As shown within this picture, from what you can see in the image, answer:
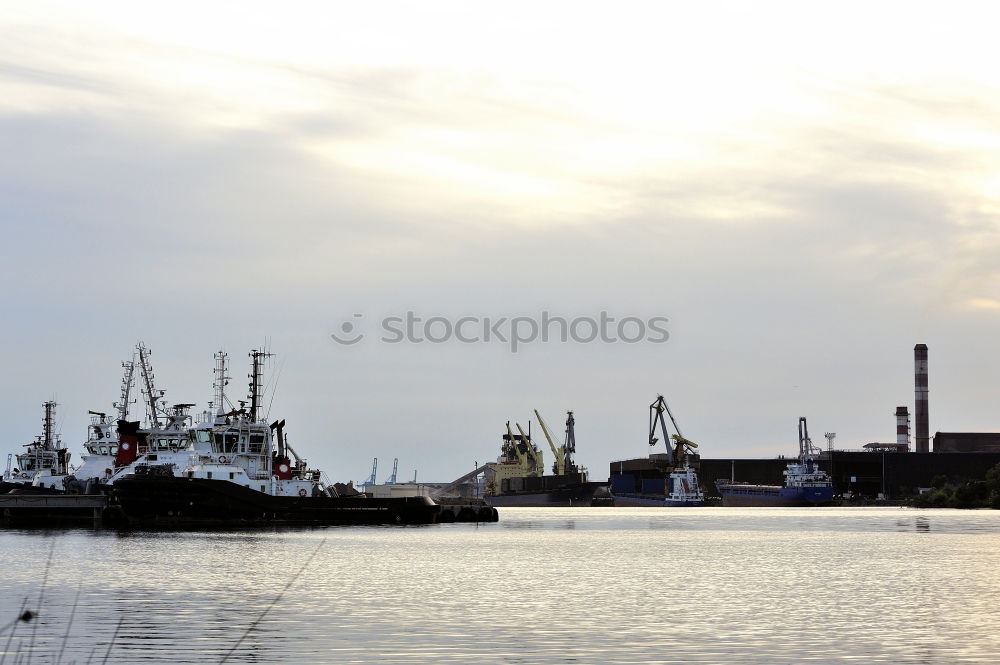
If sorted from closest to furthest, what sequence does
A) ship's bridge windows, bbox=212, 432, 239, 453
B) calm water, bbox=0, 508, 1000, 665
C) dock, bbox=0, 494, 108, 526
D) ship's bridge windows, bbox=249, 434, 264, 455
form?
calm water, bbox=0, 508, 1000, 665 → dock, bbox=0, 494, 108, 526 → ship's bridge windows, bbox=212, 432, 239, 453 → ship's bridge windows, bbox=249, 434, 264, 455

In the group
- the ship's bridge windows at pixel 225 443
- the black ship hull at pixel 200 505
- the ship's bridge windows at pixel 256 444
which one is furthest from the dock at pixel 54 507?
the ship's bridge windows at pixel 256 444

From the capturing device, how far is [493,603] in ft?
124

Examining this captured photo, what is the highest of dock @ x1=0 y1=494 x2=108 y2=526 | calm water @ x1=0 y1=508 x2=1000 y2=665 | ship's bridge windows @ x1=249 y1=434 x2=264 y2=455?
ship's bridge windows @ x1=249 y1=434 x2=264 y2=455

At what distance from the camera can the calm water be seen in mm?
27266

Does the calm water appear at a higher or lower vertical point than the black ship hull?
lower

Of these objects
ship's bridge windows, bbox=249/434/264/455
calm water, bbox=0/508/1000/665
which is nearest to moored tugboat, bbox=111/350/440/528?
ship's bridge windows, bbox=249/434/264/455

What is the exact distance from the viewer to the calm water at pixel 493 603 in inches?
1073

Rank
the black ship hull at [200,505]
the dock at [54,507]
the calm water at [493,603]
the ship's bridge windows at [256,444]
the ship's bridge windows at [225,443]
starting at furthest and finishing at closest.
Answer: the ship's bridge windows at [256,444], the ship's bridge windows at [225,443], the dock at [54,507], the black ship hull at [200,505], the calm water at [493,603]

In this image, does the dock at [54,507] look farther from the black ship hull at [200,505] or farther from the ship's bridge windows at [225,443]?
the ship's bridge windows at [225,443]

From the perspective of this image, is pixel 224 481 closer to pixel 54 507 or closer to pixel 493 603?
pixel 54 507

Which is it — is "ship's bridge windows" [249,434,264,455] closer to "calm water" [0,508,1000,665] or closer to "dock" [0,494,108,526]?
"dock" [0,494,108,526]

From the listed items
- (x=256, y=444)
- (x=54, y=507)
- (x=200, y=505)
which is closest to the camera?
(x=200, y=505)

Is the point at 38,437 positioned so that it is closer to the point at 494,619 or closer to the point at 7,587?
the point at 7,587

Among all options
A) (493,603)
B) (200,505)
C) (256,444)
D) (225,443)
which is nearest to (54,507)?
(200,505)
